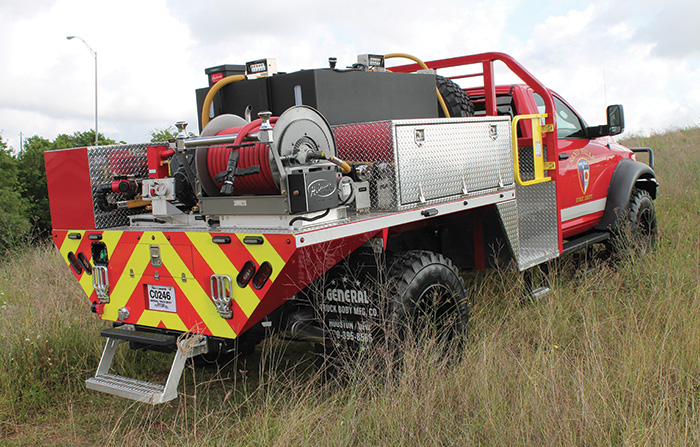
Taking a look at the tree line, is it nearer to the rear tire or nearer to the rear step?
the rear step

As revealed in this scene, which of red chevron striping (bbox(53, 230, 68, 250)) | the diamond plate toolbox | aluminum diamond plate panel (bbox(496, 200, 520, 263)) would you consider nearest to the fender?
aluminum diamond plate panel (bbox(496, 200, 520, 263))

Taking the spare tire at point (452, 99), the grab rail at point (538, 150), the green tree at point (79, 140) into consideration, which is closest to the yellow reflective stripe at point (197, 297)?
the spare tire at point (452, 99)

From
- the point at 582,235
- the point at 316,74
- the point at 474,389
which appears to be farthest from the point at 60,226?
the point at 582,235

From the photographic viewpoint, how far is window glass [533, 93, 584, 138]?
6438mm

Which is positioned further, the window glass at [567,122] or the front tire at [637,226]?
the front tire at [637,226]

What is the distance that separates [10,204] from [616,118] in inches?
412

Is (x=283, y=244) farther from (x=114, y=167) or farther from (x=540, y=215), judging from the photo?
(x=540, y=215)

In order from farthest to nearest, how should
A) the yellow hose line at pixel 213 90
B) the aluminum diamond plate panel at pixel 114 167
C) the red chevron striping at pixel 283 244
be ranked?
the yellow hose line at pixel 213 90 < the aluminum diamond plate panel at pixel 114 167 < the red chevron striping at pixel 283 244

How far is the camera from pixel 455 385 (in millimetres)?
3619

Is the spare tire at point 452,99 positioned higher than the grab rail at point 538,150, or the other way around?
the spare tire at point 452,99

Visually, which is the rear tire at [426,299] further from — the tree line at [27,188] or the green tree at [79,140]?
the green tree at [79,140]

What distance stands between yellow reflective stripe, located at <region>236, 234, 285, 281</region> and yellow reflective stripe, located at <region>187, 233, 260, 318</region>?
190mm

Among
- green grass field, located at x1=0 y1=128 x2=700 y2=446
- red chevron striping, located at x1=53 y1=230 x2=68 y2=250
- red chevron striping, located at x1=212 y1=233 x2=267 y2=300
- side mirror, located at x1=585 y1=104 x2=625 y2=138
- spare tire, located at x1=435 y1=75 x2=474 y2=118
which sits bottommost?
green grass field, located at x1=0 y1=128 x2=700 y2=446

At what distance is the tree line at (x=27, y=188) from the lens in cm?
1156
